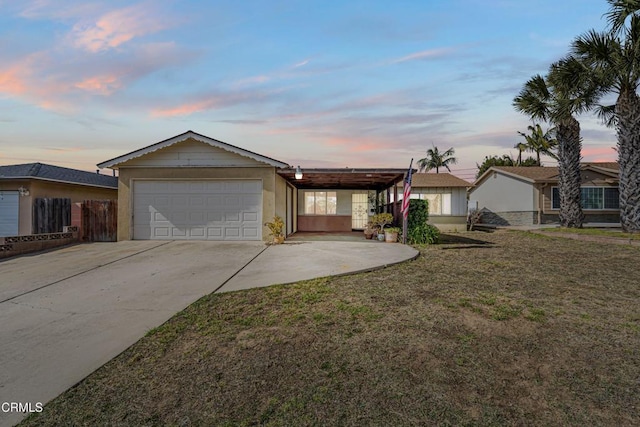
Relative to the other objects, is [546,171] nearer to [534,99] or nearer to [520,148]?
[534,99]

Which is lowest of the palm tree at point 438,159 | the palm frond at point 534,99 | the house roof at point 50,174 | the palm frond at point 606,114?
the house roof at point 50,174

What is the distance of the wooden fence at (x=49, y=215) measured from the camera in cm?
1405

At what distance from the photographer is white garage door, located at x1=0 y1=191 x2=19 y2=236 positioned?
46.2 feet

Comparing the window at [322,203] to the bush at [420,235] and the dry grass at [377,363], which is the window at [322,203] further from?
the dry grass at [377,363]

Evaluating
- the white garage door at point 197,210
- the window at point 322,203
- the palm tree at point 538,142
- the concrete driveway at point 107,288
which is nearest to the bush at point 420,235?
the concrete driveway at point 107,288

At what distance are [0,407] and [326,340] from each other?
2.91m

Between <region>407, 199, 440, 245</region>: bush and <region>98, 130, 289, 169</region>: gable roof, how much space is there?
17.1 feet

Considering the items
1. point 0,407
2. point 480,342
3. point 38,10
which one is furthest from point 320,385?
point 38,10

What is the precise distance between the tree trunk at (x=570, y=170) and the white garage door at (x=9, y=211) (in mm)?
26116

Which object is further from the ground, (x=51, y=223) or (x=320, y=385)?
(x=51, y=223)

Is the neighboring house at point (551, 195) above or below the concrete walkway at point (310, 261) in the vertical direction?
above

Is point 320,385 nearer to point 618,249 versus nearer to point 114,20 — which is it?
point 114,20

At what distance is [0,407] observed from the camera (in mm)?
2676

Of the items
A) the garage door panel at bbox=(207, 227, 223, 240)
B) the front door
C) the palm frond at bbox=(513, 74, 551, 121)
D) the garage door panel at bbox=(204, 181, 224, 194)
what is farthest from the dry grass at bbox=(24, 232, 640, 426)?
the palm frond at bbox=(513, 74, 551, 121)
